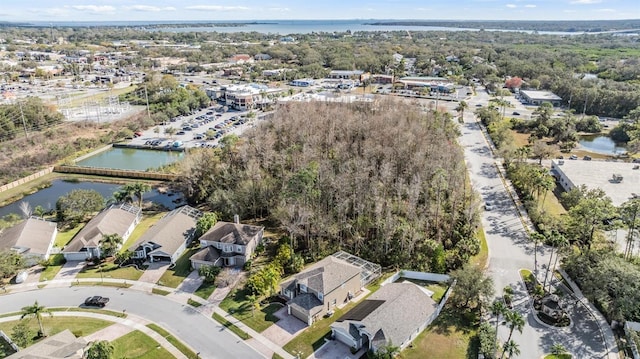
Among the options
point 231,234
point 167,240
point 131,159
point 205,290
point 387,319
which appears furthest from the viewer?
point 131,159

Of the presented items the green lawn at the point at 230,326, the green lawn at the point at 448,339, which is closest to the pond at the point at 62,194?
the green lawn at the point at 230,326

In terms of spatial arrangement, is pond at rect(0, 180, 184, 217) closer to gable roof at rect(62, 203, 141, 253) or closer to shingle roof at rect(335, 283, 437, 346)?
gable roof at rect(62, 203, 141, 253)

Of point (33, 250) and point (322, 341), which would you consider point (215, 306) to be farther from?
point (33, 250)

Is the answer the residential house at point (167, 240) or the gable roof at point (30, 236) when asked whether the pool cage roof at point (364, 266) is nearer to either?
the residential house at point (167, 240)

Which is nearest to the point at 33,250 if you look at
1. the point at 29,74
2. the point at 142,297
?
the point at 142,297

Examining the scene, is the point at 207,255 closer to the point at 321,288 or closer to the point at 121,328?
the point at 121,328

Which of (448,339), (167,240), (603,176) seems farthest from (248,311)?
(603,176)
